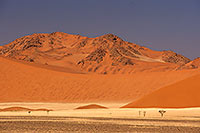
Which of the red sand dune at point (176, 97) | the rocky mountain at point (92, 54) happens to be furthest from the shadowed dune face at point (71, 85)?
the rocky mountain at point (92, 54)

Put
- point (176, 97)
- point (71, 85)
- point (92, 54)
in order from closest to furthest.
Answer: point (176, 97)
point (71, 85)
point (92, 54)

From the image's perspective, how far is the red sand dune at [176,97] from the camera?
4325 cm

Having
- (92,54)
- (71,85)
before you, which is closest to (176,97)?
(71,85)

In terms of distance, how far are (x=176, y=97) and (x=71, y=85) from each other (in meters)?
33.4

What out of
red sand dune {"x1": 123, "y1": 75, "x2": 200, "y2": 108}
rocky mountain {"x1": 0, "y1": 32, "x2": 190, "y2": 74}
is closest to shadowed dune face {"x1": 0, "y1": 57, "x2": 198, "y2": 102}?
red sand dune {"x1": 123, "y1": 75, "x2": 200, "y2": 108}

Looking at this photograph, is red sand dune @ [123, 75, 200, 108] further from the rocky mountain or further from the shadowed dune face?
the rocky mountain

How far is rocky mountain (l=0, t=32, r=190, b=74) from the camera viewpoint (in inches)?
5123

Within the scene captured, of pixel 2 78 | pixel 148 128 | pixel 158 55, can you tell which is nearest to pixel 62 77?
pixel 2 78

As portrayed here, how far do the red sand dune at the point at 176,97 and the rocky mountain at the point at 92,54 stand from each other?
74.2m

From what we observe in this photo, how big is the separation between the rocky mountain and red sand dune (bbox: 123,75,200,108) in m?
74.2

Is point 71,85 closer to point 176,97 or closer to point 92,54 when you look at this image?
point 176,97

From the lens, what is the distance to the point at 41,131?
870 inches

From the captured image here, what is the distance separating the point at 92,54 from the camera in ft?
462

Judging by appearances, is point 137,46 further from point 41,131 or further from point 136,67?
point 41,131
